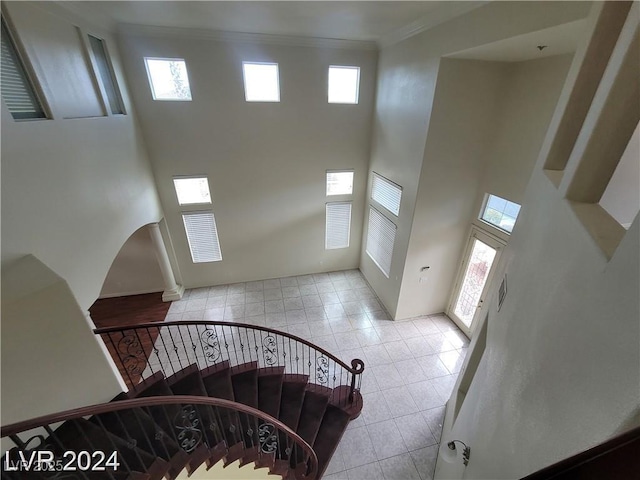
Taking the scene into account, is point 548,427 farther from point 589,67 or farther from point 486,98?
point 486,98

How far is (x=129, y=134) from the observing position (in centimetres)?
498

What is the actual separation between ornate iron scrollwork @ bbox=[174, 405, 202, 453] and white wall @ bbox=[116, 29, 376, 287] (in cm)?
438

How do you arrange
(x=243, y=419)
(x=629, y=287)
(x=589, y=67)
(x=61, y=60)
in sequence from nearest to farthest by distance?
(x=629, y=287), (x=589, y=67), (x=61, y=60), (x=243, y=419)

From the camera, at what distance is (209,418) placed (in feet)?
11.7

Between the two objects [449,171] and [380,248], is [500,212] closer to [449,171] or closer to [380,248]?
[449,171]

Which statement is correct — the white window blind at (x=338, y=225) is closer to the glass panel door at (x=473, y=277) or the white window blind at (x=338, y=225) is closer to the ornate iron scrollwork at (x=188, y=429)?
the glass panel door at (x=473, y=277)

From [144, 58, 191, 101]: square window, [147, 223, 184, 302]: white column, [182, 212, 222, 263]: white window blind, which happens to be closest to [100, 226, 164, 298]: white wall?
[147, 223, 184, 302]: white column

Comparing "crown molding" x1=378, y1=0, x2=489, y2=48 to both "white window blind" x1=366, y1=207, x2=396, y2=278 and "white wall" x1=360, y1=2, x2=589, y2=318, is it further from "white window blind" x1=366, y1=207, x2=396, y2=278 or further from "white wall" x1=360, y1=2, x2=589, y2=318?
"white window blind" x1=366, y1=207, x2=396, y2=278

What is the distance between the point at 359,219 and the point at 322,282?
6.83 feet

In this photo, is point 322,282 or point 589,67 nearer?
point 589,67

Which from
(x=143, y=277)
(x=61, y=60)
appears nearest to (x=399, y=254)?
(x=61, y=60)

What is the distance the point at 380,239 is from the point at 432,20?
169 inches

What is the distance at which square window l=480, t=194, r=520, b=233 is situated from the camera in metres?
4.61

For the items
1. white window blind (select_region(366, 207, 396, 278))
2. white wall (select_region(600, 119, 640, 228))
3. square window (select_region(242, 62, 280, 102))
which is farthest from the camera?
white window blind (select_region(366, 207, 396, 278))
